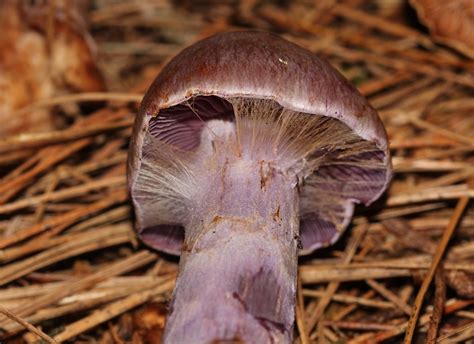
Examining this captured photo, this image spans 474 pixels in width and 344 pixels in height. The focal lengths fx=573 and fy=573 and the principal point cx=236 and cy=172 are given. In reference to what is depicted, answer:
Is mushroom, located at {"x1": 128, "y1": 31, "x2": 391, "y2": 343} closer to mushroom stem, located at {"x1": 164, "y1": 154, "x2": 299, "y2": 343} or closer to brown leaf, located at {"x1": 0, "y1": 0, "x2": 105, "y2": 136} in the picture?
mushroom stem, located at {"x1": 164, "y1": 154, "x2": 299, "y2": 343}

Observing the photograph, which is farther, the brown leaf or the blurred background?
the brown leaf

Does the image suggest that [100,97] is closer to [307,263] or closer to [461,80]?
[307,263]

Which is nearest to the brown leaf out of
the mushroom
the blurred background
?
the blurred background

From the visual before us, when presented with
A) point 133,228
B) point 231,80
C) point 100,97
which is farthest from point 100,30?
point 231,80

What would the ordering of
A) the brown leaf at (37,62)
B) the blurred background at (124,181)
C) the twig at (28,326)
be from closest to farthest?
the twig at (28,326)
the blurred background at (124,181)
the brown leaf at (37,62)

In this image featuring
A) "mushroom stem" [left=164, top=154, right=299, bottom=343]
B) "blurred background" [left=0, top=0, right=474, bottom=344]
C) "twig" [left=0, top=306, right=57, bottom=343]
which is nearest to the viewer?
"mushroom stem" [left=164, top=154, right=299, bottom=343]

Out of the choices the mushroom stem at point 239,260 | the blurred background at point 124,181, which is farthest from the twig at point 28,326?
the mushroom stem at point 239,260

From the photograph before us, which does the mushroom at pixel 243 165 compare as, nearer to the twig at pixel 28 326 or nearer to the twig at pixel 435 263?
the twig at pixel 435 263
